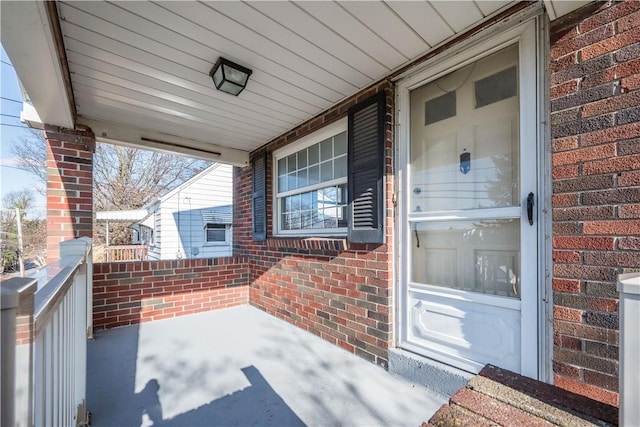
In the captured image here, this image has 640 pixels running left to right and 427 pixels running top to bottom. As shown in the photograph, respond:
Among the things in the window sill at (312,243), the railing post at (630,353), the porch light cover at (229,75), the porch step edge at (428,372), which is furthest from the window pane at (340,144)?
the railing post at (630,353)

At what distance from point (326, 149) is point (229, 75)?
1.39 meters

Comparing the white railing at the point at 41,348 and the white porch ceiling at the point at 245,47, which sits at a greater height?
the white porch ceiling at the point at 245,47

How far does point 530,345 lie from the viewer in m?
1.74

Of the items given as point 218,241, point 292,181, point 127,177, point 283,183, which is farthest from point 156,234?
point 292,181

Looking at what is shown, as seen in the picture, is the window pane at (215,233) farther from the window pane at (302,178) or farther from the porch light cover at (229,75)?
the porch light cover at (229,75)

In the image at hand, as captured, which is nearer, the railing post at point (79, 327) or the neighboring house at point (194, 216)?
the railing post at point (79, 327)

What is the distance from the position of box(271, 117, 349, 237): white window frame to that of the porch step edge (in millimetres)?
1242

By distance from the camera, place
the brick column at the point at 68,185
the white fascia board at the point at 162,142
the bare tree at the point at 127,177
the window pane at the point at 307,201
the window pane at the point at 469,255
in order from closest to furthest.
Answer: the window pane at the point at 469,255 < the brick column at the point at 68,185 < the white fascia board at the point at 162,142 < the window pane at the point at 307,201 < the bare tree at the point at 127,177

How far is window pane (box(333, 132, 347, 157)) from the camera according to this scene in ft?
10.3

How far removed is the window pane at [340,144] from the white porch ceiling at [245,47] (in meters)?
0.35

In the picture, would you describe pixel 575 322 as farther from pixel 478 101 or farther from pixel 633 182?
pixel 478 101

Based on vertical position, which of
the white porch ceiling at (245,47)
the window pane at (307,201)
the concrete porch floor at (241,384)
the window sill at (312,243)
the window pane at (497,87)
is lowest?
the concrete porch floor at (241,384)

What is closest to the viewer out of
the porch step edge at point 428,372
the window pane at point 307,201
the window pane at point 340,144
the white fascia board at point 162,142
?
the porch step edge at point 428,372

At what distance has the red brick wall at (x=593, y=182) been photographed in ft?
4.52
